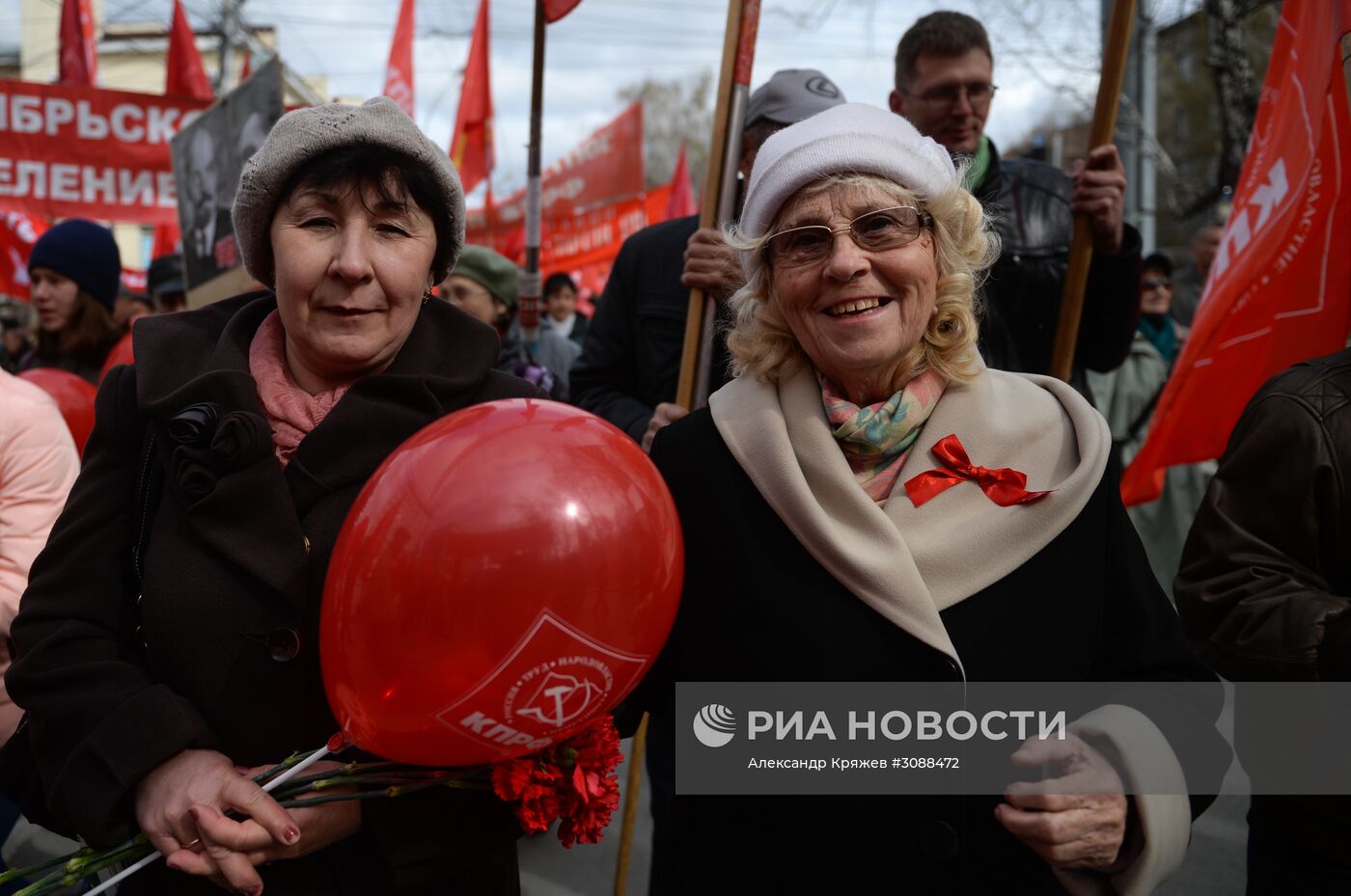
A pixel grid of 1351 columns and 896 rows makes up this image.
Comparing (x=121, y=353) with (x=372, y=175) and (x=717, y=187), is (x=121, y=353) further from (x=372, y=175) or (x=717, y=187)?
(x=372, y=175)

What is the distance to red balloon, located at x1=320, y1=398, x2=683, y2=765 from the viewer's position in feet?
4.75

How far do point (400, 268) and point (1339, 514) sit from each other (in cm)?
179

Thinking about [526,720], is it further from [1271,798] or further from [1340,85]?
[1340,85]

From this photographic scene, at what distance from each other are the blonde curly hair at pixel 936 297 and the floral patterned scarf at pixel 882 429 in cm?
5

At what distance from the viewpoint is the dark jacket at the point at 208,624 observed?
1.71m

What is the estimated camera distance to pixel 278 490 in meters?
1.80

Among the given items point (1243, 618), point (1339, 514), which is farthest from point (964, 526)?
point (1339, 514)

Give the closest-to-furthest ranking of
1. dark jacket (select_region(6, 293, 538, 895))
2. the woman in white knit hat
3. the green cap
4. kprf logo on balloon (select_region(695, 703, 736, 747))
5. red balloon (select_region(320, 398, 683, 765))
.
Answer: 1. red balloon (select_region(320, 398, 683, 765))
2. dark jacket (select_region(6, 293, 538, 895))
3. the woman in white knit hat
4. kprf logo on balloon (select_region(695, 703, 736, 747))
5. the green cap

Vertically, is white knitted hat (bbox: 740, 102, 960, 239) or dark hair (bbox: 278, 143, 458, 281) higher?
white knitted hat (bbox: 740, 102, 960, 239)

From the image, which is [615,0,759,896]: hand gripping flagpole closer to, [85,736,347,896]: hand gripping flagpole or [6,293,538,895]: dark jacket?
[6,293,538,895]: dark jacket

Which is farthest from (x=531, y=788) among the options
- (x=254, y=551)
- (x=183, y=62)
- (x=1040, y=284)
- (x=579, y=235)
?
(x=183, y=62)

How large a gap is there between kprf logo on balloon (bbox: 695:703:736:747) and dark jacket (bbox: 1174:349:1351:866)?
0.98 meters

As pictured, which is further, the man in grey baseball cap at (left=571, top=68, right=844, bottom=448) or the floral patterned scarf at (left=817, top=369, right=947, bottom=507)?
the man in grey baseball cap at (left=571, top=68, right=844, bottom=448)

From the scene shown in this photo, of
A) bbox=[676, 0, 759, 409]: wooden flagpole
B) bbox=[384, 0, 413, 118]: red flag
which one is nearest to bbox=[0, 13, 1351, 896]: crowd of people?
bbox=[676, 0, 759, 409]: wooden flagpole
